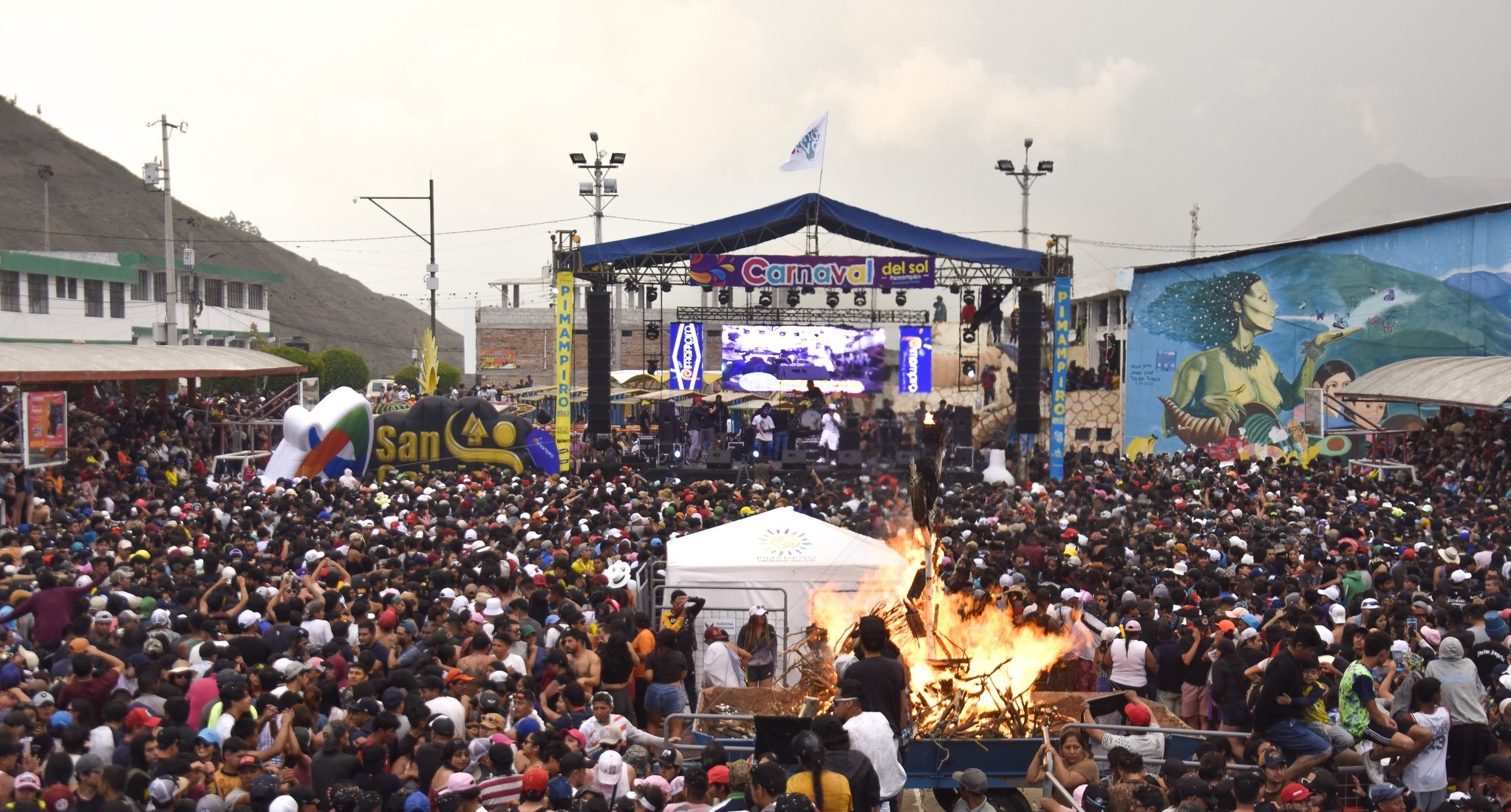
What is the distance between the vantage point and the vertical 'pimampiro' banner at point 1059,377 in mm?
24312

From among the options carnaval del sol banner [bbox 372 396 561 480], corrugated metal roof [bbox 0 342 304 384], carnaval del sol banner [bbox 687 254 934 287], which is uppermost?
carnaval del sol banner [bbox 687 254 934 287]

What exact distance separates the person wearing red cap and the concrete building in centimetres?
3571

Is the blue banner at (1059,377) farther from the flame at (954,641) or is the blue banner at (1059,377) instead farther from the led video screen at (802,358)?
the flame at (954,641)

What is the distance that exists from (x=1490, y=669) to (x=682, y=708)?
18.5 ft

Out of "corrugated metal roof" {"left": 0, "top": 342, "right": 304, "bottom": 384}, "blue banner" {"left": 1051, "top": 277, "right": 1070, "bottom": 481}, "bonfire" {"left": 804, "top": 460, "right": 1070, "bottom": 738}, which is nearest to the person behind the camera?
"bonfire" {"left": 804, "top": 460, "right": 1070, "bottom": 738}

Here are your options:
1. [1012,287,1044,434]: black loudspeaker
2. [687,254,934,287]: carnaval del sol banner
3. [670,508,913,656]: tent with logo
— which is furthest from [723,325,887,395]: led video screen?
[670,508,913,656]: tent with logo

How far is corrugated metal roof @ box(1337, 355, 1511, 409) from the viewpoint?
1925 centimetres

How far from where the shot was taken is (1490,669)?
8.25 m

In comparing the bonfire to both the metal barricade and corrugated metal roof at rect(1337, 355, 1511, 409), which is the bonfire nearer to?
the metal barricade

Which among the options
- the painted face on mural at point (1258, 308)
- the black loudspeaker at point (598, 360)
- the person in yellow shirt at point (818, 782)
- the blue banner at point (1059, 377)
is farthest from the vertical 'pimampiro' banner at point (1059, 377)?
the person in yellow shirt at point (818, 782)

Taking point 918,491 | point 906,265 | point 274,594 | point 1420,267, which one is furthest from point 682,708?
point 1420,267

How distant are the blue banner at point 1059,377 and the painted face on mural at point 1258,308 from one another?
22.2 ft

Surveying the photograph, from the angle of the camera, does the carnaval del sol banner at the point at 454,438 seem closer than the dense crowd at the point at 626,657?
No

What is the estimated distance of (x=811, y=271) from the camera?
80.3 feet
